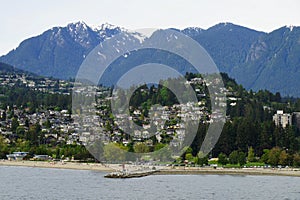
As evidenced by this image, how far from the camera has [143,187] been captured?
48469 millimetres

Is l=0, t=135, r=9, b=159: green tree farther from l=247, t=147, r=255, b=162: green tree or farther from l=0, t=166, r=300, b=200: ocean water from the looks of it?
l=247, t=147, r=255, b=162: green tree

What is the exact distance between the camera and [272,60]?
198 m

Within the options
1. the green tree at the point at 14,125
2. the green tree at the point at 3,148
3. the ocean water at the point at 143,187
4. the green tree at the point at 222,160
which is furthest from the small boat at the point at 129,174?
the green tree at the point at 14,125

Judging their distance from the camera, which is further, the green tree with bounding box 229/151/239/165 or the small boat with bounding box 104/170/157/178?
the green tree with bounding box 229/151/239/165

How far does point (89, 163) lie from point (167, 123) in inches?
506

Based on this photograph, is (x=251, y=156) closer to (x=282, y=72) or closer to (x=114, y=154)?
(x=114, y=154)

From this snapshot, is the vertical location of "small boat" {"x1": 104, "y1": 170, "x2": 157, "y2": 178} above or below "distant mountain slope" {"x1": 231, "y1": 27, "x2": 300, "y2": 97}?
below

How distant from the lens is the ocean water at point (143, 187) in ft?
143

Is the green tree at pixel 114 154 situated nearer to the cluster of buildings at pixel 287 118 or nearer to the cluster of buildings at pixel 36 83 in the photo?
the cluster of buildings at pixel 287 118

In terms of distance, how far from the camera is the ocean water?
43438mm

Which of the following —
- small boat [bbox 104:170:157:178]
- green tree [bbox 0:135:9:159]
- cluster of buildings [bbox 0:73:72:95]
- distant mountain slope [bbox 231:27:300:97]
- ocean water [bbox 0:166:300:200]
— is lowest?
ocean water [bbox 0:166:300:200]

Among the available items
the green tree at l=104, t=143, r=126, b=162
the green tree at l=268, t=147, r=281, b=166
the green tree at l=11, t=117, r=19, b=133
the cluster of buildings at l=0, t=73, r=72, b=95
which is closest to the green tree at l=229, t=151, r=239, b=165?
the green tree at l=268, t=147, r=281, b=166

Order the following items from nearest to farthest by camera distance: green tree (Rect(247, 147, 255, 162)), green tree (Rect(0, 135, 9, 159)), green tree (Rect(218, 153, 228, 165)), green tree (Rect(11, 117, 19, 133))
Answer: green tree (Rect(218, 153, 228, 165)) → green tree (Rect(247, 147, 255, 162)) → green tree (Rect(0, 135, 9, 159)) → green tree (Rect(11, 117, 19, 133))

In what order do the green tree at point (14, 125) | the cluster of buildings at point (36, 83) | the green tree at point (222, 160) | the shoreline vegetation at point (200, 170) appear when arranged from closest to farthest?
the shoreline vegetation at point (200, 170) → the green tree at point (222, 160) → the green tree at point (14, 125) → the cluster of buildings at point (36, 83)
